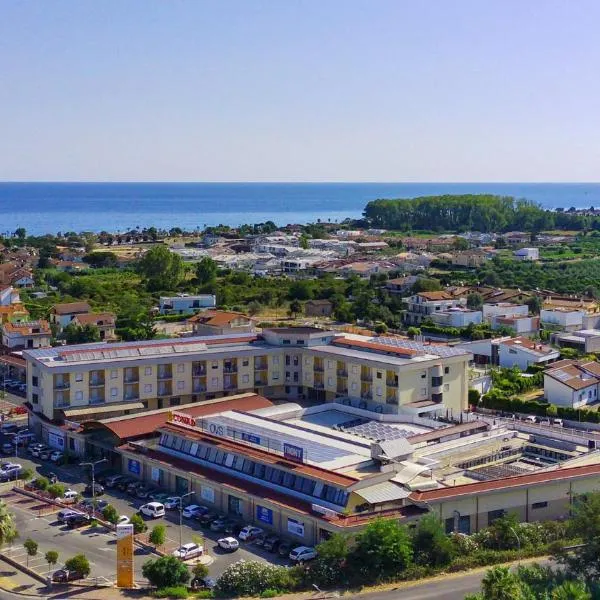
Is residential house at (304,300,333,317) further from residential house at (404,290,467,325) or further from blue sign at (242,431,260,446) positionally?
blue sign at (242,431,260,446)

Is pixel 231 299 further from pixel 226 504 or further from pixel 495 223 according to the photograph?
pixel 495 223

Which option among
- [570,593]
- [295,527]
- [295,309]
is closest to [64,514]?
[295,527]

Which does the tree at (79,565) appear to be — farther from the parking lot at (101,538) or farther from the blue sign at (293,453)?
the blue sign at (293,453)

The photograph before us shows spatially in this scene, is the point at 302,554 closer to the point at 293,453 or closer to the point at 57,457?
the point at 293,453

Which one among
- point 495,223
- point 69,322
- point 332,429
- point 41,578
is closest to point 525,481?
point 332,429

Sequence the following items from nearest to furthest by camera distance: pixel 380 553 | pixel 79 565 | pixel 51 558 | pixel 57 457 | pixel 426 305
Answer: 1. pixel 380 553
2. pixel 79 565
3. pixel 51 558
4. pixel 57 457
5. pixel 426 305
